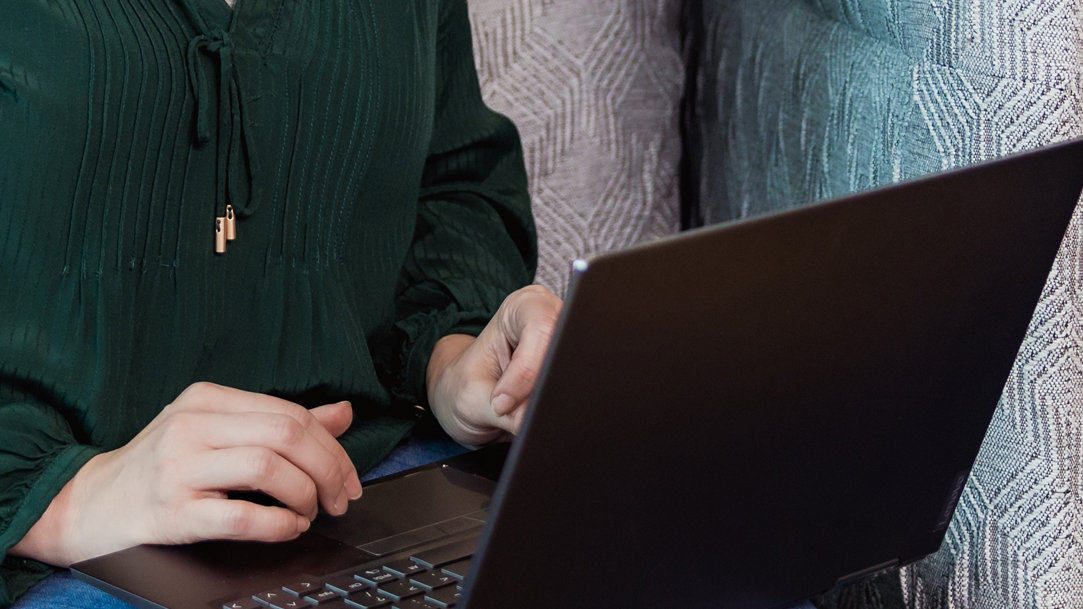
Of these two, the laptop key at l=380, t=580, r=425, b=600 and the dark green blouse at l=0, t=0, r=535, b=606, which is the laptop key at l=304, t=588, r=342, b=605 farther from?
the dark green blouse at l=0, t=0, r=535, b=606

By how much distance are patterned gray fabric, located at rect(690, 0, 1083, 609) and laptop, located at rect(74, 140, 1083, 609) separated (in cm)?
19

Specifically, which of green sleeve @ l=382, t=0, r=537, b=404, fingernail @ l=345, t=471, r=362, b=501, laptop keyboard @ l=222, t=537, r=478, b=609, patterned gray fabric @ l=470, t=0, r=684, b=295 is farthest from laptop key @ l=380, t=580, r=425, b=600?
patterned gray fabric @ l=470, t=0, r=684, b=295

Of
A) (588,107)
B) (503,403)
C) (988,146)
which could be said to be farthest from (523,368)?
(588,107)

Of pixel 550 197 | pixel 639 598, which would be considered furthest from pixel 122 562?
pixel 550 197

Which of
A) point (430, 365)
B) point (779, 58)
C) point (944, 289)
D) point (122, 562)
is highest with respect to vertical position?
point (779, 58)

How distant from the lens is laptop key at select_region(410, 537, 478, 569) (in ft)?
1.97

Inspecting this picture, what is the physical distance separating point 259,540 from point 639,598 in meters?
0.23

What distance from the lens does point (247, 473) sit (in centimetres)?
61

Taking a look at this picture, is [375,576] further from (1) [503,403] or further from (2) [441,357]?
(2) [441,357]

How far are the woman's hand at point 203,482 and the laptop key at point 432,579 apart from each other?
80mm

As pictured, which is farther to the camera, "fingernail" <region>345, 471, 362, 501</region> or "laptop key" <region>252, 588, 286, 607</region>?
"fingernail" <region>345, 471, 362, 501</region>

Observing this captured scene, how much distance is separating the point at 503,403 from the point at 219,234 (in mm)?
241

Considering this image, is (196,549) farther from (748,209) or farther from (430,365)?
(748,209)

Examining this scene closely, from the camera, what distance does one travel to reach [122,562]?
1.99 ft
